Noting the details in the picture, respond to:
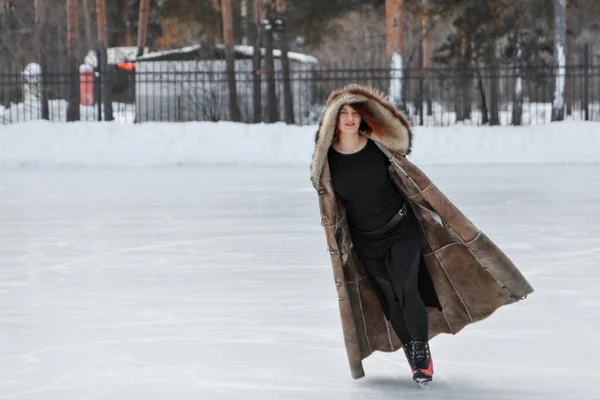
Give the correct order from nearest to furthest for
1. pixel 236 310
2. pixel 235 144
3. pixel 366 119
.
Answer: pixel 366 119, pixel 236 310, pixel 235 144

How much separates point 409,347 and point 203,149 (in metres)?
23.1

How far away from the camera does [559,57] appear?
32969 millimetres

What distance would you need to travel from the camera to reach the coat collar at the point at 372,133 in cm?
624

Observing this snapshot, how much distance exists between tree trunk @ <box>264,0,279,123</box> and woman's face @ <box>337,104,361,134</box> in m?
26.1

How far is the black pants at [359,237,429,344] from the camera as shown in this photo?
248 inches

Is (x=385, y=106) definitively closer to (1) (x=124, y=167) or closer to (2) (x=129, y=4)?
(1) (x=124, y=167)

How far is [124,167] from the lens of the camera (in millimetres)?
28328

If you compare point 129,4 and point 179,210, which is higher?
point 129,4

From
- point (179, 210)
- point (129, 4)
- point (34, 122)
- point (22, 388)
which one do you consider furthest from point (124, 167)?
point (129, 4)

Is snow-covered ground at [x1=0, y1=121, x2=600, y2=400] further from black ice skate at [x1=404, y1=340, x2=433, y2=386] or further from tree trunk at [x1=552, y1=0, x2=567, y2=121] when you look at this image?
tree trunk at [x1=552, y1=0, x2=567, y2=121]

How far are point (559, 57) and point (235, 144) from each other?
29.2 feet

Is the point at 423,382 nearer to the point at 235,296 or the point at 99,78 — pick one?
the point at 235,296

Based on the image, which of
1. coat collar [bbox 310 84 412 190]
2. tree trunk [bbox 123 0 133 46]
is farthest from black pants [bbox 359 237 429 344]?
tree trunk [bbox 123 0 133 46]

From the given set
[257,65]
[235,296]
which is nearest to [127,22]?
[257,65]
